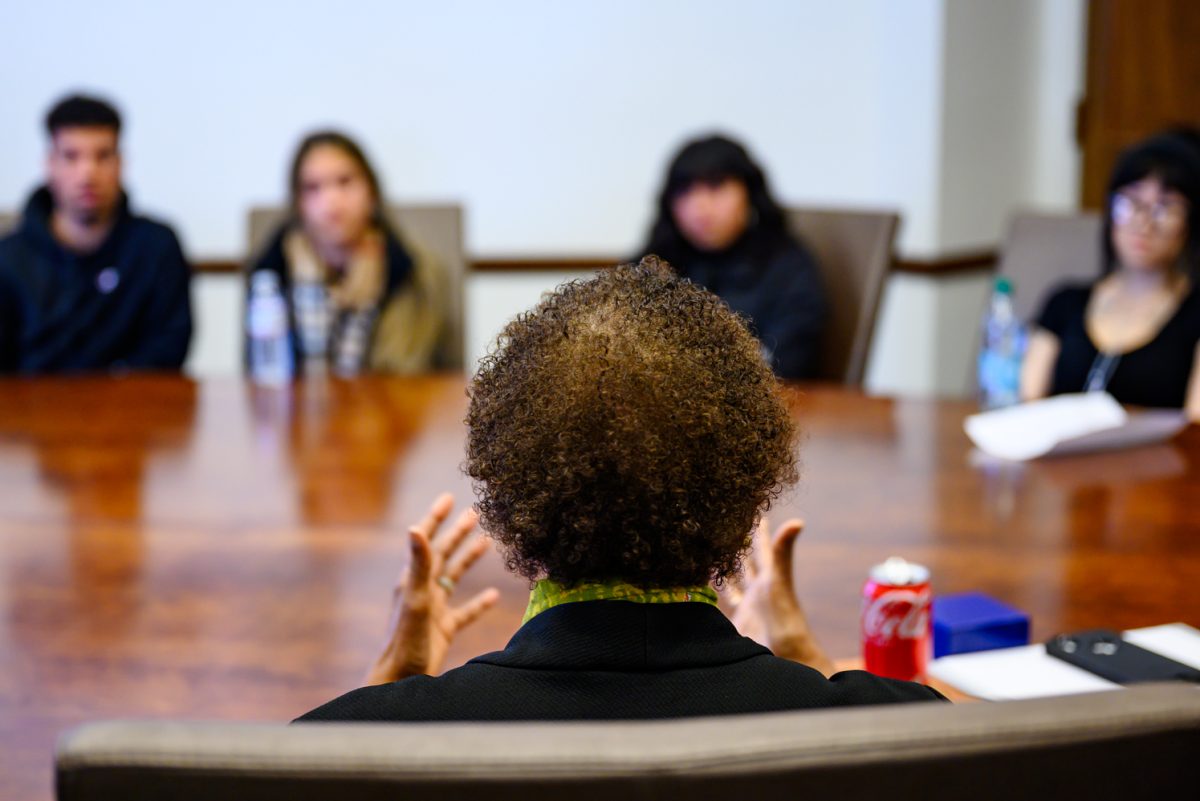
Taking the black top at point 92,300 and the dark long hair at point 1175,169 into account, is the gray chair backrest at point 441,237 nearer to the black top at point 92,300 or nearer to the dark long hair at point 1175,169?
the black top at point 92,300

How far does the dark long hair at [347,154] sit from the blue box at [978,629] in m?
2.14

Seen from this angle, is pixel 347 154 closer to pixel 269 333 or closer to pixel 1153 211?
pixel 269 333

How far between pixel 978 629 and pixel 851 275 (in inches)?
69.6

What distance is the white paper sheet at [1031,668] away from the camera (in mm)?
1363

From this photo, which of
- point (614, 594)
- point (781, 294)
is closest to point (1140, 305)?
point (781, 294)

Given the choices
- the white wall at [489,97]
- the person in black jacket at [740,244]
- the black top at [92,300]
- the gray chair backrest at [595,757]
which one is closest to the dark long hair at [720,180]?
the person in black jacket at [740,244]

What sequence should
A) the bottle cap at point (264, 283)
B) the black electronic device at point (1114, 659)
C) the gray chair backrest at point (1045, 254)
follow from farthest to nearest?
the bottle cap at point (264, 283)
the gray chair backrest at point (1045, 254)
the black electronic device at point (1114, 659)

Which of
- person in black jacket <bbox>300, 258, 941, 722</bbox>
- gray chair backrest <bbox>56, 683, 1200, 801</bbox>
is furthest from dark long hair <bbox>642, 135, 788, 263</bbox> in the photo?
gray chair backrest <bbox>56, 683, 1200, 801</bbox>

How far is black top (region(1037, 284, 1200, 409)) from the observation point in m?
2.80

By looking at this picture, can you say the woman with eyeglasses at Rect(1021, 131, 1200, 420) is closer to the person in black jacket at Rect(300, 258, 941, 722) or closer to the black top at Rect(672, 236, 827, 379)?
the black top at Rect(672, 236, 827, 379)

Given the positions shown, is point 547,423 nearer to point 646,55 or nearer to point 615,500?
point 615,500

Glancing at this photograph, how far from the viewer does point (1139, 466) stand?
220 cm

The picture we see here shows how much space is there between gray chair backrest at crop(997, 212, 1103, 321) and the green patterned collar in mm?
2290

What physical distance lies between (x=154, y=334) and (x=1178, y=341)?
2350mm
